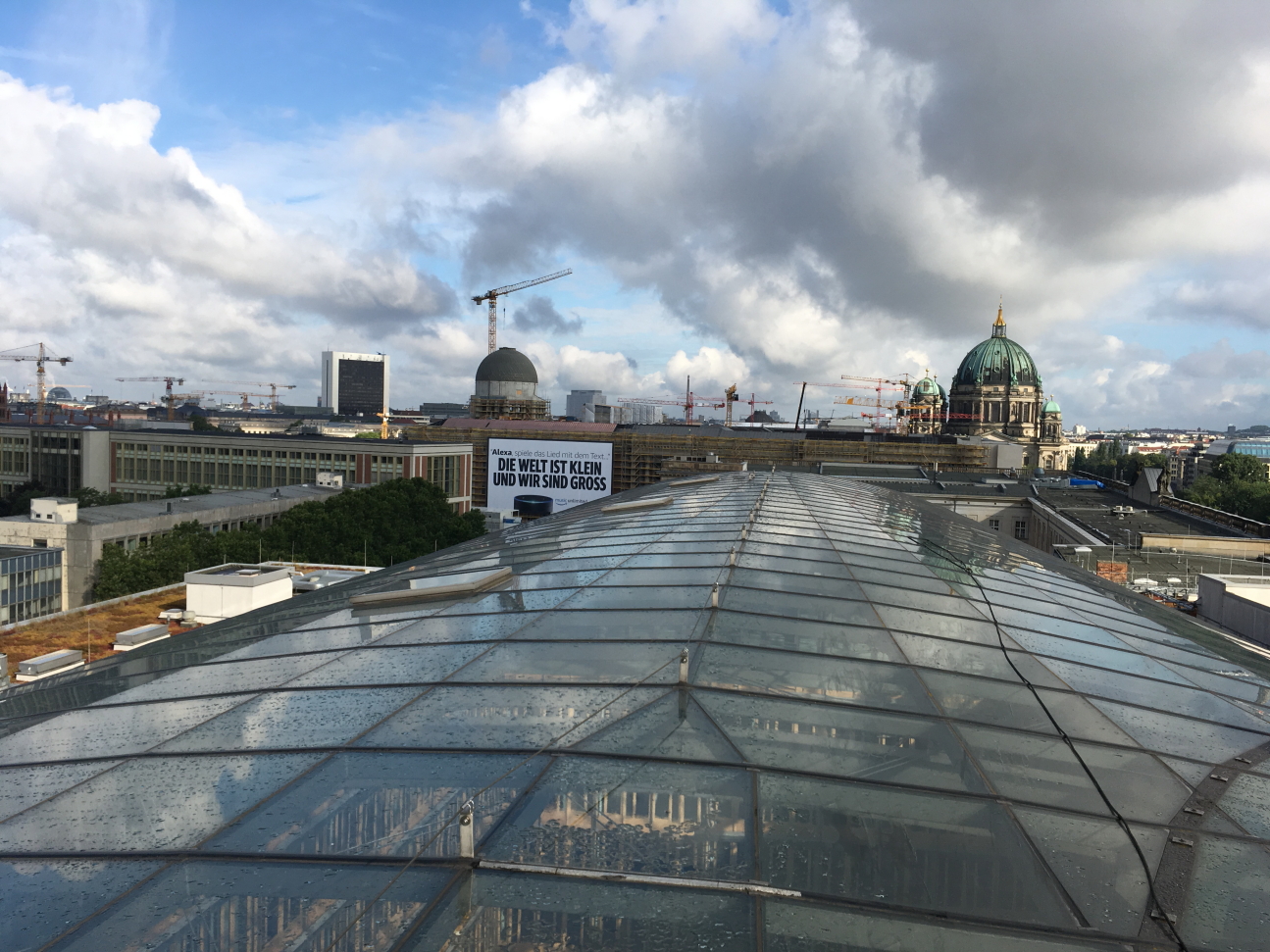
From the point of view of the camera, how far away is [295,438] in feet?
290

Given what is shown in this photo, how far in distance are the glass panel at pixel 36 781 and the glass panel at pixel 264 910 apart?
2.17m

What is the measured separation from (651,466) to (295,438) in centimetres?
4048

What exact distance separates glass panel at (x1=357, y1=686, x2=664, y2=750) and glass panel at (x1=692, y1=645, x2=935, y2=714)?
33.7 inches

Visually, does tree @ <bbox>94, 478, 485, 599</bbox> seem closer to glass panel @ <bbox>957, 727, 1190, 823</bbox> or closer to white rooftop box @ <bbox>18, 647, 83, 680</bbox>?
white rooftop box @ <bbox>18, 647, 83, 680</bbox>

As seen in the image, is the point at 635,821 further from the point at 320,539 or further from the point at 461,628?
the point at 320,539

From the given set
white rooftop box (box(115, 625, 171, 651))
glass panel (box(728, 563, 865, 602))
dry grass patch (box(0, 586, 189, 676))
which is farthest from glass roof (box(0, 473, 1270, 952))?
dry grass patch (box(0, 586, 189, 676))

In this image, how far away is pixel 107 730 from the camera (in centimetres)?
746

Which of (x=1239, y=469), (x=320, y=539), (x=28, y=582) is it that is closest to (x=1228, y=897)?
(x=28, y=582)

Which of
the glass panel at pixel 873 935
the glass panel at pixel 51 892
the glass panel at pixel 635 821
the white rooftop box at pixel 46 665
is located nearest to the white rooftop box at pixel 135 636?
the white rooftop box at pixel 46 665

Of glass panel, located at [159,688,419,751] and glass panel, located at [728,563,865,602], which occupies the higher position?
glass panel, located at [728,563,865,602]

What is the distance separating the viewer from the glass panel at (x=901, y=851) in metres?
4.52

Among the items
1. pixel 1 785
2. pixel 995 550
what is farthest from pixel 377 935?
pixel 995 550

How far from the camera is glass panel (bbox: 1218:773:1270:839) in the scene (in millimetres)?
5906

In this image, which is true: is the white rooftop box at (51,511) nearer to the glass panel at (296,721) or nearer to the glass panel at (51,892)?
the glass panel at (296,721)
